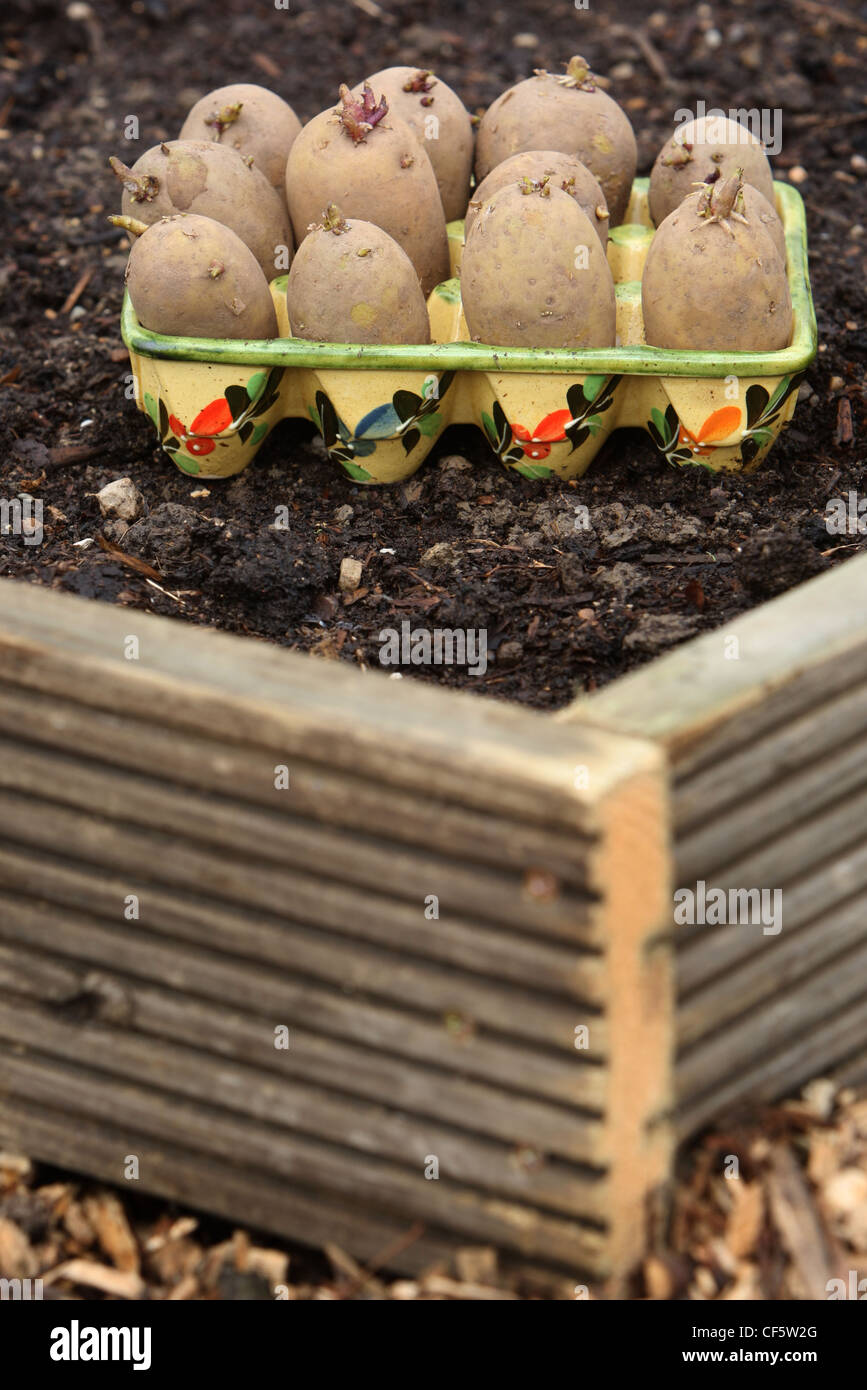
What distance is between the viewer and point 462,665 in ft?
8.21

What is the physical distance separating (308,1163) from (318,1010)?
0.64 ft

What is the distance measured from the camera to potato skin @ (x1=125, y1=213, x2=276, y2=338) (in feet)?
9.07

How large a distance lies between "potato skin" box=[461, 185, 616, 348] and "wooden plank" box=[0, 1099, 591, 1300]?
1.41 metres

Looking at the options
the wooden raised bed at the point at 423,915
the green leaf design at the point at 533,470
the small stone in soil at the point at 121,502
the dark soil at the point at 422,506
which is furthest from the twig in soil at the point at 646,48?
the wooden raised bed at the point at 423,915

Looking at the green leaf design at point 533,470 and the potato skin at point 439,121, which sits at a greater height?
the potato skin at point 439,121

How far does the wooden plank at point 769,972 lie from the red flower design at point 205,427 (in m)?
1.42

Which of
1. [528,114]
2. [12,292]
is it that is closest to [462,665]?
[528,114]

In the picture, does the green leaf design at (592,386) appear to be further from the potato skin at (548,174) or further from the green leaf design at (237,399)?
the green leaf design at (237,399)

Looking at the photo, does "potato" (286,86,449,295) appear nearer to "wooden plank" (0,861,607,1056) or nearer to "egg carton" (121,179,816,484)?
"egg carton" (121,179,816,484)

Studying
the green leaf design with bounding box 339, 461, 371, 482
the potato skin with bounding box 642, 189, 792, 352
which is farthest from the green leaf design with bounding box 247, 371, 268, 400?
the potato skin with bounding box 642, 189, 792, 352

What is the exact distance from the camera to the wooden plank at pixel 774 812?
170cm

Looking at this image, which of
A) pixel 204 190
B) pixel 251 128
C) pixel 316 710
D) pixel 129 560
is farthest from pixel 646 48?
pixel 316 710

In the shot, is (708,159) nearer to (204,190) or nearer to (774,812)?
(204,190)

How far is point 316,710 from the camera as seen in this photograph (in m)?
1.68
